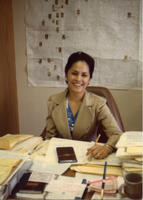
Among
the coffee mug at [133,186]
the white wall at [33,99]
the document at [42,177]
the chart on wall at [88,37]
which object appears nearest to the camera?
the coffee mug at [133,186]

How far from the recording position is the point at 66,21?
257 centimetres

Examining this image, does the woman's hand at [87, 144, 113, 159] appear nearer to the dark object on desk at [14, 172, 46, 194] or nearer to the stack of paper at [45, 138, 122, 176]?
the stack of paper at [45, 138, 122, 176]

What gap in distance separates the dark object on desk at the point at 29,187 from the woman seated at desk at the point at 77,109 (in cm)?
70

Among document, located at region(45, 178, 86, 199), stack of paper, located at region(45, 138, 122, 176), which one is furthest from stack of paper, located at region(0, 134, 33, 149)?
document, located at region(45, 178, 86, 199)

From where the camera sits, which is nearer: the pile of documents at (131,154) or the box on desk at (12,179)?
the box on desk at (12,179)

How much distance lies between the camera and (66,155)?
1.17 m

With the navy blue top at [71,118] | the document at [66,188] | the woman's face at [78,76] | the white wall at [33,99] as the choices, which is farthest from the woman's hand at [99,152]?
the white wall at [33,99]

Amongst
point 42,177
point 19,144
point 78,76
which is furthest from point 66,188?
point 78,76

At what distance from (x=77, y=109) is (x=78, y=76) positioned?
0.24m

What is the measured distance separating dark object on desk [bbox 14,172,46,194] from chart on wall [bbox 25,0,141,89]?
1.84m

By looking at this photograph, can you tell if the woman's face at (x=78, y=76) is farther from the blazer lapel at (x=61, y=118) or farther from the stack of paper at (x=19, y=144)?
the stack of paper at (x=19, y=144)

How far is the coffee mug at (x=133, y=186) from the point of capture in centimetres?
81

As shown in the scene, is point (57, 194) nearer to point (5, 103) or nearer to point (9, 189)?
point (9, 189)

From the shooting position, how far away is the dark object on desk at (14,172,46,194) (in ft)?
2.87
